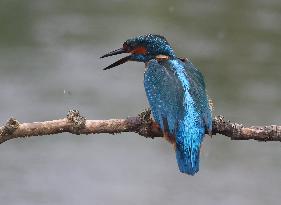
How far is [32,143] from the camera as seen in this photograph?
22.8 feet

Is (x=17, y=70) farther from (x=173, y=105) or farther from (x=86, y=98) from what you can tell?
(x=173, y=105)

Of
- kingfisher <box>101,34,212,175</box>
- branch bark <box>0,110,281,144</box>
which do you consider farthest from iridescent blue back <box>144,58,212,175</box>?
branch bark <box>0,110,281,144</box>

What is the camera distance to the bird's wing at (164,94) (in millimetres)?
3432

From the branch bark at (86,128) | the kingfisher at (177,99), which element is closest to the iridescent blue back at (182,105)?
the kingfisher at (177,99)

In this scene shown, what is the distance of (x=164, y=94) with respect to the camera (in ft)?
11.6

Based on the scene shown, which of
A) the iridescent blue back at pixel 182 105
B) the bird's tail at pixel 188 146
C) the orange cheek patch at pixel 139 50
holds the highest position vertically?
the orange cheek patch at pixel 139 50

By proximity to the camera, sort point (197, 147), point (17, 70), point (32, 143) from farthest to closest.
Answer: point (17, 70) → point (32, 143) → point (197, 147)

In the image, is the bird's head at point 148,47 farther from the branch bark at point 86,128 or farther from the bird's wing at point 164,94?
the branch bark at point 86,128

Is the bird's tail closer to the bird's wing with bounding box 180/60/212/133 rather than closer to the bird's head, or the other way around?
the bird's wing with bounding box 180/60/212/133

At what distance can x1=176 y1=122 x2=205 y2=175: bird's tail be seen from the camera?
10.9 feet

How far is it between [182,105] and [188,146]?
0.17 metres

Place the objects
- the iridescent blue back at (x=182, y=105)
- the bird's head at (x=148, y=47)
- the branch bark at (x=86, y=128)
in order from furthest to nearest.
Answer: the bird's head at (x=148, y=47) → the iridescent blue back at (x=182, y=105) → the branch bark at (x=86, y=128)
